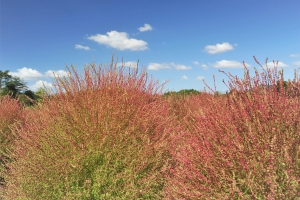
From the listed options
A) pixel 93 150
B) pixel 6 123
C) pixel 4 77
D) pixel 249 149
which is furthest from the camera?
pixel 4 77

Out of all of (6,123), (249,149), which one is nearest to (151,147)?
(249,149)

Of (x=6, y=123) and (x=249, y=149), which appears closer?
(x=249, y=149)

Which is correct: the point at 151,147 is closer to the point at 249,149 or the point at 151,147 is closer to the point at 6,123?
the point at 249,149

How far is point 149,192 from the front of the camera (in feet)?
11.2

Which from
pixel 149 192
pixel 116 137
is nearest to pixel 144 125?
pixel 116 137

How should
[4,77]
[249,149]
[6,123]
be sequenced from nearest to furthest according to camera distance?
[249,149] → [6,123] → [4,77]

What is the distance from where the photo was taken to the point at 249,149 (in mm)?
2582

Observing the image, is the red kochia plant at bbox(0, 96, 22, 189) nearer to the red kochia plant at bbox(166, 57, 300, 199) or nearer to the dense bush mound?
the dense bush mound

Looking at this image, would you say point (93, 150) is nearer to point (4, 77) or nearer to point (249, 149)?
A: point (249, 149)

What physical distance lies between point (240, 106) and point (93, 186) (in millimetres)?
2072

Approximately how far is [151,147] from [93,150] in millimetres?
790

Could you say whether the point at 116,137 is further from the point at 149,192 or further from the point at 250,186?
the point at 250,186

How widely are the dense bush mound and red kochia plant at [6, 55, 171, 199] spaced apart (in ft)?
0.05

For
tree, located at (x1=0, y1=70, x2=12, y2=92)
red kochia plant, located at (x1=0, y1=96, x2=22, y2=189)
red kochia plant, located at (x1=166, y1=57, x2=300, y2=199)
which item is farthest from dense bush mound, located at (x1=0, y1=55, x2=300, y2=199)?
tree, located at (x1=0, y1=70, x2=12, y2=92)
